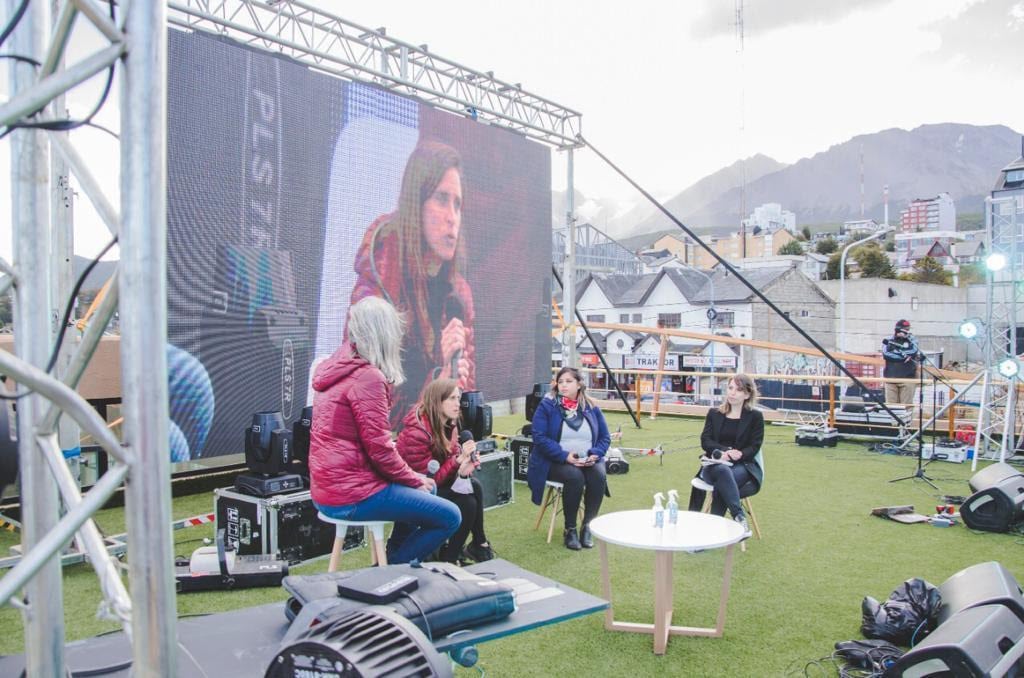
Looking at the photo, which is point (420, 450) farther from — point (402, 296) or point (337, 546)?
point (402, 296)

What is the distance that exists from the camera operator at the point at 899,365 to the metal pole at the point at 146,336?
37.1 feet

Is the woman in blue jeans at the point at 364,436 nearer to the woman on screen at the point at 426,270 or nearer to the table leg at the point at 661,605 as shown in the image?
the table leg at the point at 661,605

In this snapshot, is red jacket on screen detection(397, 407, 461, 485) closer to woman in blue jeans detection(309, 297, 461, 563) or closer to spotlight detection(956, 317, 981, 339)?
woman in blue jeans detection(309, 297, 461, 563)

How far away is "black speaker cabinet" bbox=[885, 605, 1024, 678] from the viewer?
2.53 meters

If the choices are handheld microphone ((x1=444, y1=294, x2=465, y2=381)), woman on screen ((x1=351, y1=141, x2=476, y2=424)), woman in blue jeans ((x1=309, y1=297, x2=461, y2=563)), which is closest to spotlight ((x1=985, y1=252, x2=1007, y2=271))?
woman on screen ((x1=351, y1=141, x2=476, y2=424))

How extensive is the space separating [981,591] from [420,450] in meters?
2.87

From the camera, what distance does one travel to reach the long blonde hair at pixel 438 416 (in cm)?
456

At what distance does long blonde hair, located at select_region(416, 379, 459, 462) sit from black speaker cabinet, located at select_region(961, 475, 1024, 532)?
13.2 ft

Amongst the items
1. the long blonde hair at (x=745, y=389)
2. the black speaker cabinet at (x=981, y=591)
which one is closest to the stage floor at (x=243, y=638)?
the black speaker cabinet at (x=981, y=591)

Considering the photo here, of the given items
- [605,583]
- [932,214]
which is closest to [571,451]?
[605,583]

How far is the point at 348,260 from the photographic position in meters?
6.67

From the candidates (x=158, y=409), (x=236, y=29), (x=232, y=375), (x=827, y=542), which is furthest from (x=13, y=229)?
(x=827, y=542)

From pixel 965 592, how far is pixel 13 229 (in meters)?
3.67

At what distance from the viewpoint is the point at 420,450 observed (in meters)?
4.51
